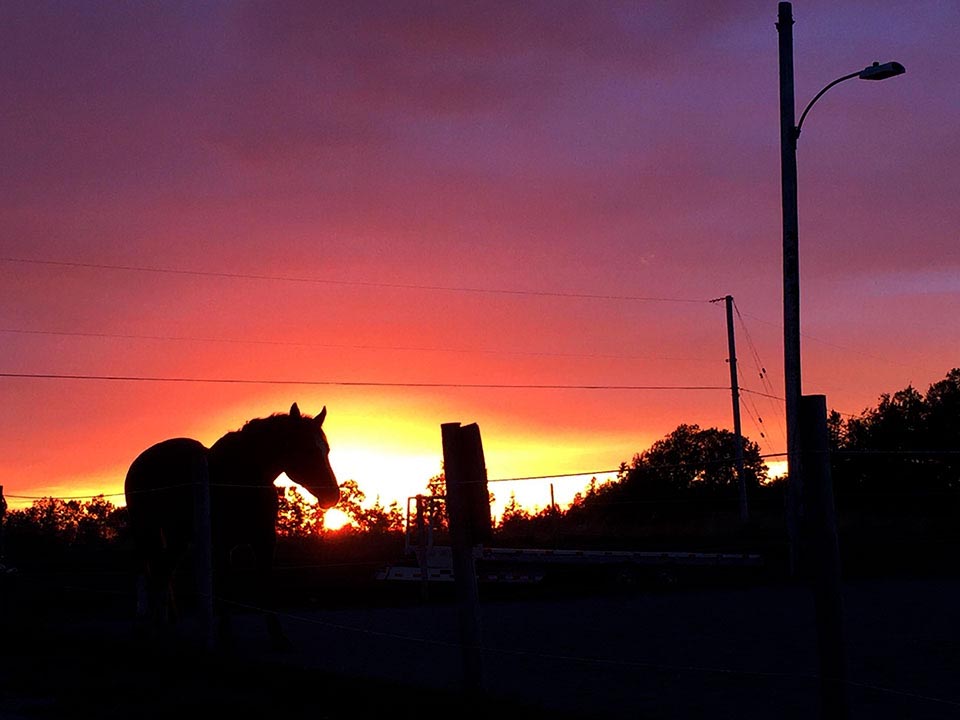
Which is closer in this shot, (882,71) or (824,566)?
(824,566)


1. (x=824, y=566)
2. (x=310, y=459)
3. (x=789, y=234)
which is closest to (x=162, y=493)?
(x=310, y=459)

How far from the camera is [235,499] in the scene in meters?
12.8

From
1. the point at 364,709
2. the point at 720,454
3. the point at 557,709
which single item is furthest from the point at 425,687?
the point at 720,454

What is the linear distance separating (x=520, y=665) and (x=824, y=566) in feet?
15.0

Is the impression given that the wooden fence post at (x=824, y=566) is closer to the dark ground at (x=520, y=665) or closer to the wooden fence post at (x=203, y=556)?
the dark ground at (x=520, y=665)

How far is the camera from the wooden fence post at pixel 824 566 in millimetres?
5664

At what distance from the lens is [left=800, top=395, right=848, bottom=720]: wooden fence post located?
18.6 feet

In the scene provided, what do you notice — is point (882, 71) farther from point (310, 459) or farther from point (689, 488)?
point (689, 488)

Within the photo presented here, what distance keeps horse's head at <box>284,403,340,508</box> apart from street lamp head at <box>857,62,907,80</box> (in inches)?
526

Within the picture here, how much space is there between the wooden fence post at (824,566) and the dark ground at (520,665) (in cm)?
29

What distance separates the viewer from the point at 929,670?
30.2 feet

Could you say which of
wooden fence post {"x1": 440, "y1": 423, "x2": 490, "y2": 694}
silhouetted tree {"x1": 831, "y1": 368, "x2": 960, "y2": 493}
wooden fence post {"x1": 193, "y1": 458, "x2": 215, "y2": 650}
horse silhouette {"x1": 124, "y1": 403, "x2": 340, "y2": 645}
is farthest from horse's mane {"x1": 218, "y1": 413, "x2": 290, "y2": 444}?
Result: silhouetted tree {"x1": 831, "y1": 368, "x2": 960, "y2": 493}

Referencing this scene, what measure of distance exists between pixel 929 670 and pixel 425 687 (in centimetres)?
409

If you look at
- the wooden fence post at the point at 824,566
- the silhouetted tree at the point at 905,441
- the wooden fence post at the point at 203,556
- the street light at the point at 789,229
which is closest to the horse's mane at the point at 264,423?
the wooden fence post at the point at 203,556
